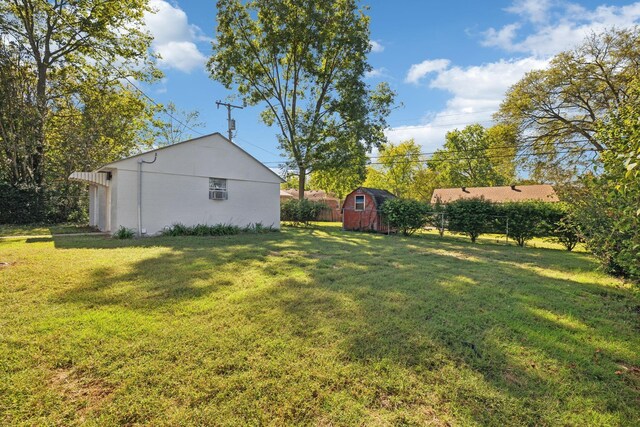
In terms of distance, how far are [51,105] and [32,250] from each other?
15316 mm

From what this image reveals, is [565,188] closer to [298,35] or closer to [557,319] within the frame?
[557,319]

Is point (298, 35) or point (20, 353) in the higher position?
point (298, 35)

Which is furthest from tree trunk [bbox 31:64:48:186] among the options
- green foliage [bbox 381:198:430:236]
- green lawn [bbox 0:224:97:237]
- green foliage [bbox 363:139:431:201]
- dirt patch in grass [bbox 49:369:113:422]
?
green foliage [bbox 363:139:431:201]

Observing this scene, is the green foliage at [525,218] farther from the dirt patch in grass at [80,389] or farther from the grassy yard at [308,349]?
the dirt patch in grass at [80,389]

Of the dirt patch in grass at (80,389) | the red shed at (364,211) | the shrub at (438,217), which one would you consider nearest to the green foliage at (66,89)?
the red shed at (364,211)

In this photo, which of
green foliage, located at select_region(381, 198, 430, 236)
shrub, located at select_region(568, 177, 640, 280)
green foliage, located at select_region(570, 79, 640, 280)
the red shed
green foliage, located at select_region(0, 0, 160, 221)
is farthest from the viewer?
the red shed

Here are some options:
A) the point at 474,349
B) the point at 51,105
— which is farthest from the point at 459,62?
the point at 51,105

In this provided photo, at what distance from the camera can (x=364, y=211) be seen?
18.2m

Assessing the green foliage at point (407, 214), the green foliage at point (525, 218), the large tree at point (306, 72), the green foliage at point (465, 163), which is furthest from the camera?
the green foliage at point (465, 163)

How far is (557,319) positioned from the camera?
3.78 m

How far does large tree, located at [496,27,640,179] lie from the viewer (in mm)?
15359

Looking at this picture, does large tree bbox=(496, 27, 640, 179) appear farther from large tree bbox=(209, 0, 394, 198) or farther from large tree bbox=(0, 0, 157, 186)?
large tree bbox=(0, 0, 157, 186)

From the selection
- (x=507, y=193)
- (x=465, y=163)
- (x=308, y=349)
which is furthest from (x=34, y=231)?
(x=465, y=163)

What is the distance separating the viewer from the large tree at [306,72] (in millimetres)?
18812
